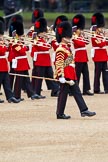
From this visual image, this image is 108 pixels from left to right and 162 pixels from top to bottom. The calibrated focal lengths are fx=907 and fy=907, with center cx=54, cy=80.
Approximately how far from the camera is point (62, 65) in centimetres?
1225

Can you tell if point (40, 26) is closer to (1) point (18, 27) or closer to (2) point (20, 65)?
(1) point (18, 27)

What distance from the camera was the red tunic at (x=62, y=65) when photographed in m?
12.2

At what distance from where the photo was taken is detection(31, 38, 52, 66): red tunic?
49.7 ft

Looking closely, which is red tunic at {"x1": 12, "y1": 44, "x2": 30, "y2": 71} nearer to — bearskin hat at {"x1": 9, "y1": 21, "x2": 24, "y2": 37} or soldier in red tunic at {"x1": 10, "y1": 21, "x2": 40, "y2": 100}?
soldier in red tunic at {"x1": 10, "y1": 21, "x2": 40, "y2": 100}

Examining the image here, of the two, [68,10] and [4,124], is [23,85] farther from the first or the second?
[68,10]

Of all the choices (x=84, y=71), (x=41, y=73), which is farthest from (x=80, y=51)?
(x=41, y=73)

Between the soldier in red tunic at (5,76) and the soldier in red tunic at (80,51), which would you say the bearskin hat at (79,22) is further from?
the soldier in red tunic at (5,76)

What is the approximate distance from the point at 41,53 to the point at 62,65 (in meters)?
3.07

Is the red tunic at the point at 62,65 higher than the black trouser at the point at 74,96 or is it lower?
higher

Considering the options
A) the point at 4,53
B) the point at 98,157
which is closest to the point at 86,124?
the point at 98,157

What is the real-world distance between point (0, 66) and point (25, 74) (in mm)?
558

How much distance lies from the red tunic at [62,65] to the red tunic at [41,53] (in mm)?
2701

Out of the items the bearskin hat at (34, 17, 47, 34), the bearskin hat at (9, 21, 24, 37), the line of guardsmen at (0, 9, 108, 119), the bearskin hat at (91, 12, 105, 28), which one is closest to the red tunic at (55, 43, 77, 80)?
the line of guardsmen at (0, 9, 108, 119)

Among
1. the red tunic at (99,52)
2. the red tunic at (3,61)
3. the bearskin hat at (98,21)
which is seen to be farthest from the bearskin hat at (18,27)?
the bearskin hat at (98,21)
